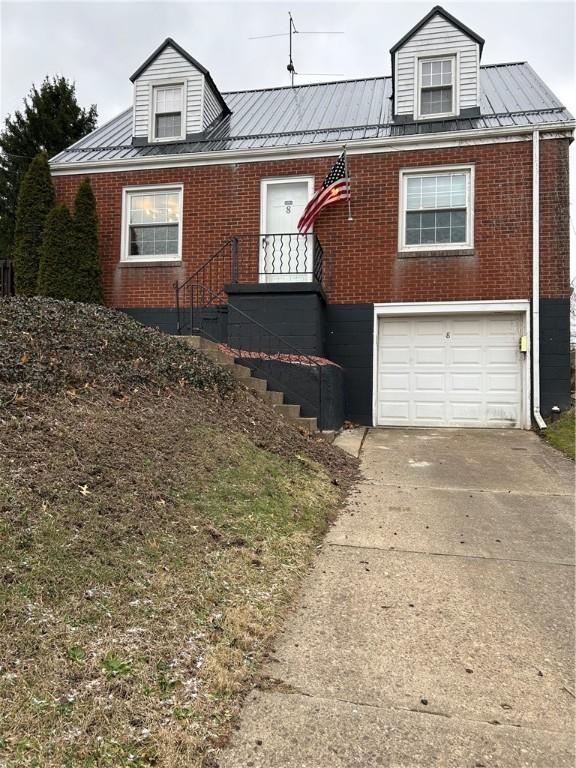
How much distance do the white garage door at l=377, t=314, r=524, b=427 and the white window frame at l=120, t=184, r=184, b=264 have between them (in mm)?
4480

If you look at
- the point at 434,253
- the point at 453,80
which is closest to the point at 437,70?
the point at 453,80

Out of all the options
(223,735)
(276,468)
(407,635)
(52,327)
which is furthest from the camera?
(52,327)

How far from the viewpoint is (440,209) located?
9680 millimetres

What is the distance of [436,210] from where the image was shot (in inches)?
382

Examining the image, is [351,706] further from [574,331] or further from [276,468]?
[574,331]

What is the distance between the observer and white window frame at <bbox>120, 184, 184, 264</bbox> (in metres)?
10.7

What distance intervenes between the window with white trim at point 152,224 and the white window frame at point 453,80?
5.08m

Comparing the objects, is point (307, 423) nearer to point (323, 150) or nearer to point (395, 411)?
point (395, 411)

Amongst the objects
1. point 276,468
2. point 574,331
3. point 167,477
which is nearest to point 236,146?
point 276,468

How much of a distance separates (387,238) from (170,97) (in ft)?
19.9

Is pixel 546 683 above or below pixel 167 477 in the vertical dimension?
below

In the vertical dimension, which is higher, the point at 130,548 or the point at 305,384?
the point at 305,384

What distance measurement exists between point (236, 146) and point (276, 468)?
8.05 m

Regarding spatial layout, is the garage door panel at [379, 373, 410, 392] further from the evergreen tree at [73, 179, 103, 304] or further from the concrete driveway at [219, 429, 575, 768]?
the evergreen tree at [73, 179, 103, 304]
